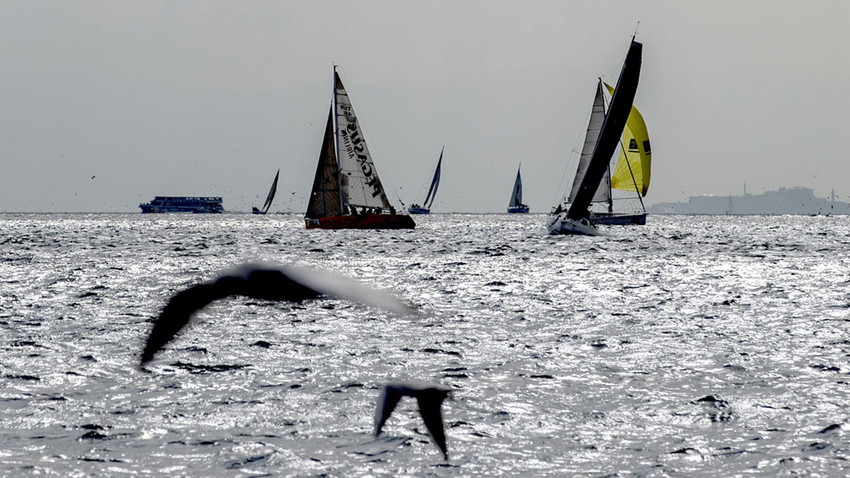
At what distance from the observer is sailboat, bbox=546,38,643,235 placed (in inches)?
2670

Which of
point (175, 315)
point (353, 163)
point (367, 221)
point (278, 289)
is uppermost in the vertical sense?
point (353, 163)

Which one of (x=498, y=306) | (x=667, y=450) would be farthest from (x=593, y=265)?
(x=667, y=450)

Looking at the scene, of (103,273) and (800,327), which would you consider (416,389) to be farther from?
(103,273)

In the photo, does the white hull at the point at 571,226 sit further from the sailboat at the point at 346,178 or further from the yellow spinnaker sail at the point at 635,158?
the yellow spinnaker sail at the point at 635,158

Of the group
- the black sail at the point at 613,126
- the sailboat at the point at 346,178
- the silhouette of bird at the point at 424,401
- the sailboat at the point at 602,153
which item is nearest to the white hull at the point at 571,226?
the sailboat at the point at 602,153

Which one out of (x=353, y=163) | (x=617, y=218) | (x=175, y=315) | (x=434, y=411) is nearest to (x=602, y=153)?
(x=353, y=163)

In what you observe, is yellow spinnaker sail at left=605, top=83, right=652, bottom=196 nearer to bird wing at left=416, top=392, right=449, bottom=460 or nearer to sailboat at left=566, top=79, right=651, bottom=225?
sailboat at left=566, top=79, right=651, bottom=225

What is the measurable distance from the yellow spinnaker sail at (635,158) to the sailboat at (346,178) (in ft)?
77.9

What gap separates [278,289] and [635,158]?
3551 inches

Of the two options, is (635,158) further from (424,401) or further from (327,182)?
(424,401)

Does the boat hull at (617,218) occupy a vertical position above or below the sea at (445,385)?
above

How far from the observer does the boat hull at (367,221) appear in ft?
252

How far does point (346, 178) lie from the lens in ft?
257

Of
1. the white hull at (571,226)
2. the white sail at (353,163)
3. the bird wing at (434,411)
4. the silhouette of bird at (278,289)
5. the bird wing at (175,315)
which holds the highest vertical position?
the white sail at (353,163)
